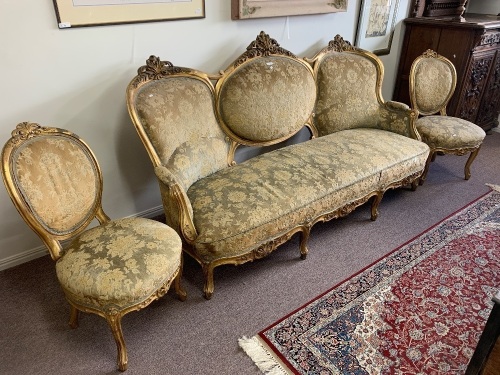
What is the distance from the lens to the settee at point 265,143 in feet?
5.65

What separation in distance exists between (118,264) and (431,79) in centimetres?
265

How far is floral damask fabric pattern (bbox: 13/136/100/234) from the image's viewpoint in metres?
1.43

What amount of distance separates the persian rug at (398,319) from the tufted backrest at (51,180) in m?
0.88

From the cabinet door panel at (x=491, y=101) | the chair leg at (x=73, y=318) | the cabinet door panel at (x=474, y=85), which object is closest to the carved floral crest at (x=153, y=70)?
the chair leg at (x=73, y=318)

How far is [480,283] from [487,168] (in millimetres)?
1559

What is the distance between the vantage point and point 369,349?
5.08ft

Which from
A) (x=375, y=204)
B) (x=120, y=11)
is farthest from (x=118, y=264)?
(x=375, y=204)

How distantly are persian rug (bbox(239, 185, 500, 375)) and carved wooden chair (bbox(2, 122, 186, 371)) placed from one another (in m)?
0.50

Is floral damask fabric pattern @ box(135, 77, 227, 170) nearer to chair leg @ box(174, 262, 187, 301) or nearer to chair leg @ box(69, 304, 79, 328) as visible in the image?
chair leg @ box(174, 262, 187, 301)

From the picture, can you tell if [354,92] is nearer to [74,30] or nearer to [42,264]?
[74,30]

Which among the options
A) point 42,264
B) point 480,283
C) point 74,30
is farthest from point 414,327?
point 74,30

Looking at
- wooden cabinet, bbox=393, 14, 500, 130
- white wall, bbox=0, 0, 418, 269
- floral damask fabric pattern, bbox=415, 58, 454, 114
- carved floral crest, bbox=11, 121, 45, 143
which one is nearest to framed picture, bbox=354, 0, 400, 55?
wooden cabinet, bbox=393, 14, 500, 130

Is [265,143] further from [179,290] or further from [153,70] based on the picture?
[179,290]

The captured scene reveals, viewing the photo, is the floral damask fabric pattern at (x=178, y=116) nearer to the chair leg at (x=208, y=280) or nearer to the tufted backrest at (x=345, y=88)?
the chair leg at (x=208, y=280)
